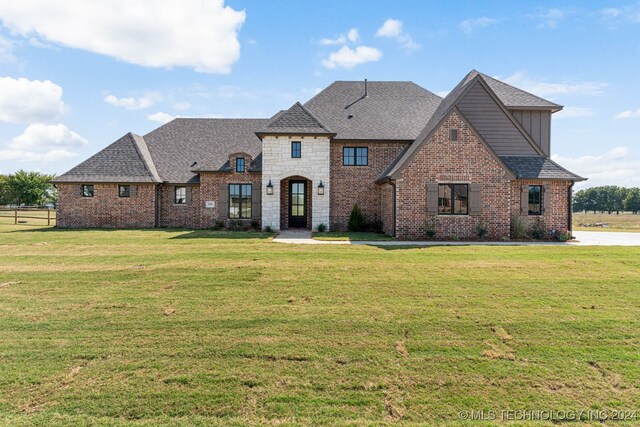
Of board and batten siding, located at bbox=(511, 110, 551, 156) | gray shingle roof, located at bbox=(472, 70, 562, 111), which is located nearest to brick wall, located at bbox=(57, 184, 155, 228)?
gray shingle roof, located at bbox=(472, 70, 562, 111)

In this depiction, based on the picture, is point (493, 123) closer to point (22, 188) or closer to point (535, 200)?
point (535, 200)

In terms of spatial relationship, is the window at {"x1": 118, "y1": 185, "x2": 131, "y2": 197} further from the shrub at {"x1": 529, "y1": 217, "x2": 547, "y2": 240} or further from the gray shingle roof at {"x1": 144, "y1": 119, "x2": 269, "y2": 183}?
the shrub at {"x1": 529, "y1": 217, "x2": 547, "y2": 240}

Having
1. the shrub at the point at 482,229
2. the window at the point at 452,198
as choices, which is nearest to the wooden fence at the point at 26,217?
the window at the point at 452,198

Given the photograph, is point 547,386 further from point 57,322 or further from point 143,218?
point 143,218

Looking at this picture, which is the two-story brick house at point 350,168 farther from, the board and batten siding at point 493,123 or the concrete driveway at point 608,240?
the concrete driveway at point 608,240

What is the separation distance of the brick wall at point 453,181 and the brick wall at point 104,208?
14961 mm

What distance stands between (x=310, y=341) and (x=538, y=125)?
62.7 feet

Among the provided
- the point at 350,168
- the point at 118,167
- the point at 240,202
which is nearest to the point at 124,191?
the point at 118,167

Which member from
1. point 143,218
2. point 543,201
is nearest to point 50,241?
point 143,218

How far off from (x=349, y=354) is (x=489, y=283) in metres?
4.67

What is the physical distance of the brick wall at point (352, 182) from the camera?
20.1 m

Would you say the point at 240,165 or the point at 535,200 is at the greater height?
the point at 240,165

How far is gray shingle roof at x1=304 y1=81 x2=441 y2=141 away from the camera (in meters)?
20.4

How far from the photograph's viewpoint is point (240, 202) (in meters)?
21.1
